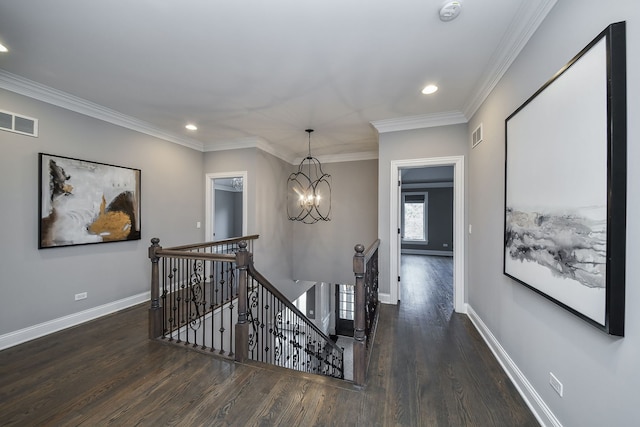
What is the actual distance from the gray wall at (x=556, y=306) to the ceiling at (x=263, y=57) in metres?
0.31

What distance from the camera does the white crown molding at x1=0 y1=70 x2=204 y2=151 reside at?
2639 mm

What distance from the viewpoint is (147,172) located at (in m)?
4.00

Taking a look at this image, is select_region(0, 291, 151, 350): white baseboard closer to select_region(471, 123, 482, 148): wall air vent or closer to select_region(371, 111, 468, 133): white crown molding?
select_region(371, 111, 468, 133): white crown molding

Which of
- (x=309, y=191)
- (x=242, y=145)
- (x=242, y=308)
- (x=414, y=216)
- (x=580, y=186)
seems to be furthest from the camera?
(x=414, y=216)

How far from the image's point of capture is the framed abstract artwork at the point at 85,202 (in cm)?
290

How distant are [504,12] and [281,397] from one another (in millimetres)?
3320

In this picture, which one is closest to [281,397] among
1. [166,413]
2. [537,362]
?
[166,413]

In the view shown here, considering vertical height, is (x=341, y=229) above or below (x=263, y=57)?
below

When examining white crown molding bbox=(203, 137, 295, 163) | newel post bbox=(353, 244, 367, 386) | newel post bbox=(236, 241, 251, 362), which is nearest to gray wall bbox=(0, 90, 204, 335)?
white crown molding bbox=(203, 137, 295, 163)

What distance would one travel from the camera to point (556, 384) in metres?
1.54

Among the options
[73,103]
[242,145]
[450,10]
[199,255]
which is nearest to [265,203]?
[242,145]

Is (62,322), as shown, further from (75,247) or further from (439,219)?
(439,219)

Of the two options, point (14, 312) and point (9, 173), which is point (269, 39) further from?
point (14, 312)

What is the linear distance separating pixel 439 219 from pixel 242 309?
8.59 metres
